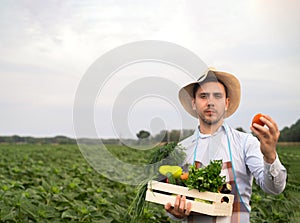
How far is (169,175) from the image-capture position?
2002 mm

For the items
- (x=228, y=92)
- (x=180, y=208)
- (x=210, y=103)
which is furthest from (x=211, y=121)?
(x=180, y=208)

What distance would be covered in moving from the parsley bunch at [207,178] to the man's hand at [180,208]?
0.06 meters

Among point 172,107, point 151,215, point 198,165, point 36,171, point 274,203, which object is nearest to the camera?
point 172,107

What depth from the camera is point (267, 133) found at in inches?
71.6

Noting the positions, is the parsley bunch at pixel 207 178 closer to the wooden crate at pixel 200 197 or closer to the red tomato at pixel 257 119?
A: the wooden crate at pixel 200 197

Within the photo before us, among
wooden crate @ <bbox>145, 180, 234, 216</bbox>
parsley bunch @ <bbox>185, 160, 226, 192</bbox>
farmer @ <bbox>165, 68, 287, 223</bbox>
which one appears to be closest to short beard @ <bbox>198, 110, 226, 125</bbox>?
farmer @ <bbox>165, 68, 287, 223</bbox>

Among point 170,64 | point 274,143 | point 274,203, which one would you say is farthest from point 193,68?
point 274,203

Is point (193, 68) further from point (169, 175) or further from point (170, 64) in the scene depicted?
point (169, 175)

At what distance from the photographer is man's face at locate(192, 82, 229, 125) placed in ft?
6.55

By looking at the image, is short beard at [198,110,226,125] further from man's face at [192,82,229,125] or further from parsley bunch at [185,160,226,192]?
parsley bunch at [185,160,226,192]

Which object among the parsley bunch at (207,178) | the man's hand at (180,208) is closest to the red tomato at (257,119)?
the parsley bunch at (207,178)

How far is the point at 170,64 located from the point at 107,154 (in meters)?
0.41

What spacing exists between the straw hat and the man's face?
31mm

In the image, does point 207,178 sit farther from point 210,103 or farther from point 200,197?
point 210,103
